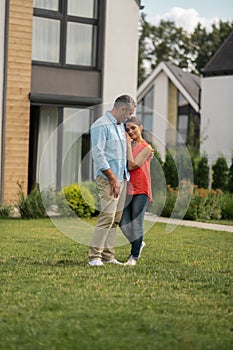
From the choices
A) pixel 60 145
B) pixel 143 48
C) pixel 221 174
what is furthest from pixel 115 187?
pixel 143 48

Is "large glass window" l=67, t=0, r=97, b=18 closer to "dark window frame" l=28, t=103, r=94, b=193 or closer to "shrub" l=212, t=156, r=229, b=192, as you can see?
"dark window frame" l=28, t=103, r=94, b=193

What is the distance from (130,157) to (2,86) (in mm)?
8518

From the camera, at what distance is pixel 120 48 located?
18.9m

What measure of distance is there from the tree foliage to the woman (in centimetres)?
5157

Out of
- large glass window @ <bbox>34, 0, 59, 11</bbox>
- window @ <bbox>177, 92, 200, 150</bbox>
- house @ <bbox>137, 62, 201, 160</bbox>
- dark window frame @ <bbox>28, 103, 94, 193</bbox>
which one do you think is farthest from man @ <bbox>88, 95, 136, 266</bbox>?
window @ <bbox>177, 92, 200, 150</bbox>

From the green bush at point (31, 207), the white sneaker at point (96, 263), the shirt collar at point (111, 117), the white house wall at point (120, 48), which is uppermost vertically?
the white house wall at point (120, 48)

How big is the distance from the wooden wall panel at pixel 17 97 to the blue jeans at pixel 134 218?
813 centimetres

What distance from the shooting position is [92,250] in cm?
924

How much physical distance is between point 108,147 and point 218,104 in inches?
1056

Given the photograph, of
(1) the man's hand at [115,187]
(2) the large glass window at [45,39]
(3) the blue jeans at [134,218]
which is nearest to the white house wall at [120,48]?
(2) the large glass window at [45,39]

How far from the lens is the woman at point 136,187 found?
9477 millimetres

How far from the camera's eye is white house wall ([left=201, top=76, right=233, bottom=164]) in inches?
1371

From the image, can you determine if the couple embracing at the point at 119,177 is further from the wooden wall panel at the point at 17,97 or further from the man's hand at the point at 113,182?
the wooden wall panel at the point at 17,97

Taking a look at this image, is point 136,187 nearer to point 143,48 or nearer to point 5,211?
point 5,211
